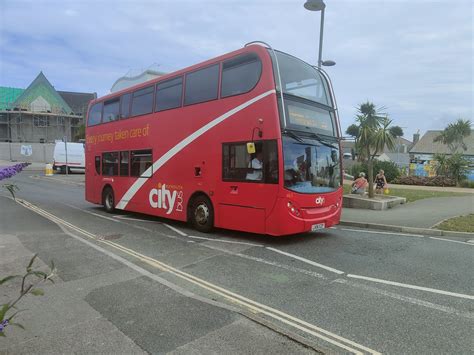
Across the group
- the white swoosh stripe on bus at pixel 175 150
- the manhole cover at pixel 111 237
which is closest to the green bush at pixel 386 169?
the white swoosh stripe on bus at pixel 175 150

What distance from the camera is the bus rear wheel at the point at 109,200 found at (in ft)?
43.2

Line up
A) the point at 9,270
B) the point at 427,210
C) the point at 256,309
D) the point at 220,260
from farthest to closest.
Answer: the point at 427,210
the point at 220,260
the point at 9,270
the point at 256,309

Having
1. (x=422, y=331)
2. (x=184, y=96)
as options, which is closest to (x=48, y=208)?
(x=184, y=96)

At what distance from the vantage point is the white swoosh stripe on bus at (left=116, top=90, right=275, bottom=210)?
8.17 m

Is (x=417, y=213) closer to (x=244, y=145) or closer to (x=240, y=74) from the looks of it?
(x=244, y=145)

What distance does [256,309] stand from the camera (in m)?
4.46

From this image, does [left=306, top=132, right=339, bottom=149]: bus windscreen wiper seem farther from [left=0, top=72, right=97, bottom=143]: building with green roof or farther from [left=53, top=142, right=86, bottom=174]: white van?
[left=0, top=72, right=97, bottom=143]: building with green roof

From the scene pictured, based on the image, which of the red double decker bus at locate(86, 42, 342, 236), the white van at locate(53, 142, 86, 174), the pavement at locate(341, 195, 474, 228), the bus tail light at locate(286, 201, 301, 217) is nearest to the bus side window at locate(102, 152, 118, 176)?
the red double decker bus at locate(86, 42, 342, 236)

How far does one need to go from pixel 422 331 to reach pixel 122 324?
3.22 meters

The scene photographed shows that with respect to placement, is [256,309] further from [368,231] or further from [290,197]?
[368,231]

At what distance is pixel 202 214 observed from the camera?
928 centimetres

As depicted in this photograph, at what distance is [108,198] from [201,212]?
5582mm

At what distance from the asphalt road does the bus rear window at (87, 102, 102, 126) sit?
18.8 ft

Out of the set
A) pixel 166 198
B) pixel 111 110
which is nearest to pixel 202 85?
pixel 166 198
